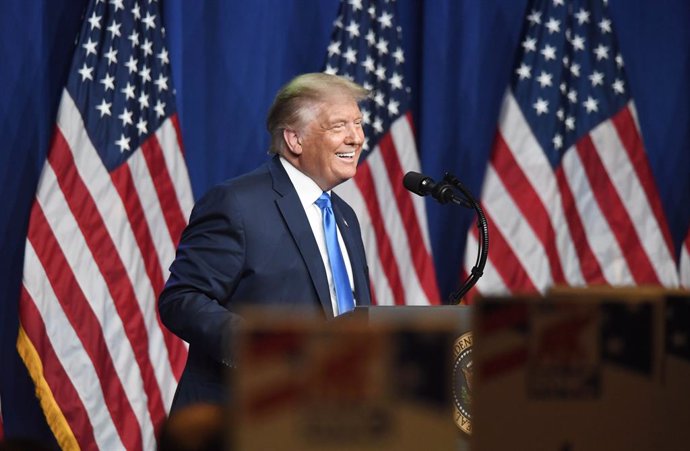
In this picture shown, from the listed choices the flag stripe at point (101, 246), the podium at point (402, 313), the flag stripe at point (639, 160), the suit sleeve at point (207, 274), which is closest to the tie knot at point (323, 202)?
the suit sleeve at point (207, 274)

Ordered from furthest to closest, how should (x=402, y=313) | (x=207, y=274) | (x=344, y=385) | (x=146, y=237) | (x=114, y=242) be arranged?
(x=146, y=237) → (x=114, y=242) → (x=207, y=274) → (x=402, y=313) → (x=344, y=385)

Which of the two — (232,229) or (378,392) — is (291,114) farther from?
(378,392)

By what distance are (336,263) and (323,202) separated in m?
0.19

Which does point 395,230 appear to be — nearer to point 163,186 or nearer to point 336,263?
point 163,186

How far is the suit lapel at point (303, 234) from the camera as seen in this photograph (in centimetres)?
259

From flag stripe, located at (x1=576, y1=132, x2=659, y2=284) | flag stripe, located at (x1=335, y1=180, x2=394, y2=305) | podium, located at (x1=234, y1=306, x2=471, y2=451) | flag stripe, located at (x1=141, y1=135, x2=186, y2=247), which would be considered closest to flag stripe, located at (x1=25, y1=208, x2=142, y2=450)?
flag stripe, located at (x1=141, y1=135, x2=186, y2=247)

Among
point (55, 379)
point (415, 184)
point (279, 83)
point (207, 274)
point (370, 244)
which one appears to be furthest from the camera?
point (279, 83)

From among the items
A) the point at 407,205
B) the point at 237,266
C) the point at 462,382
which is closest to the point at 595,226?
the point at 407,205

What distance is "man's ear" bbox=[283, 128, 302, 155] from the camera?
2.85m

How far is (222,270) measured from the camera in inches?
99.7

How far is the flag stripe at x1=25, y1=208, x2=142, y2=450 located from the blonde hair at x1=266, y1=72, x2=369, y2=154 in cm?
153

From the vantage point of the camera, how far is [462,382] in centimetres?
189

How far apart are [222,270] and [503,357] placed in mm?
1814

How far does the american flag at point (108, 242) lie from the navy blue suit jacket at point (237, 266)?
63.3 inches
